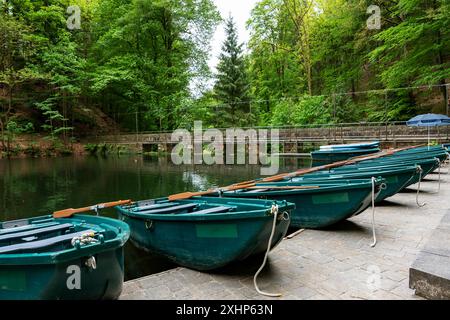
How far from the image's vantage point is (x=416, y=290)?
2.68 metres

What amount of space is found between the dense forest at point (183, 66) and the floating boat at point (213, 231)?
22668mm

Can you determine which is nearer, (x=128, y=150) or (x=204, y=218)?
(x=204, y=218)

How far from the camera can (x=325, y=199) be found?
4.91 m

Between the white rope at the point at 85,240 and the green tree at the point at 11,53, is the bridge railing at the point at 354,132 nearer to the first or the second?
the green tree at the point at 11,53

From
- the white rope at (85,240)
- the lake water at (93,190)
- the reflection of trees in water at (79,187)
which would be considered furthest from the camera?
the reflection of trees in water at (79,187)

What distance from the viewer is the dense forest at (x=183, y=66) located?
84.1 feet

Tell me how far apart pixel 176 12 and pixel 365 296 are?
3193cm

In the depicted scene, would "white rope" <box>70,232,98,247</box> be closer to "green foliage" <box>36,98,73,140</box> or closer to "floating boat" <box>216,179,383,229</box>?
"floating boat" <box>216,179,383,229</box>

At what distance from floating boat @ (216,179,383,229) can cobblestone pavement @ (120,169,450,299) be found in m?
0.23

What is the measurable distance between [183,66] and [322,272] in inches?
1230

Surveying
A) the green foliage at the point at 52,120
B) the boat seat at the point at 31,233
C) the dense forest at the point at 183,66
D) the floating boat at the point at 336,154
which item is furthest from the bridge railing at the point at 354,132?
the boat seat at the point at 31,233

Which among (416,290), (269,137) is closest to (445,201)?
(416,290)

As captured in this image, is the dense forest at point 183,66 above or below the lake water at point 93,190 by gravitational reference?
above
